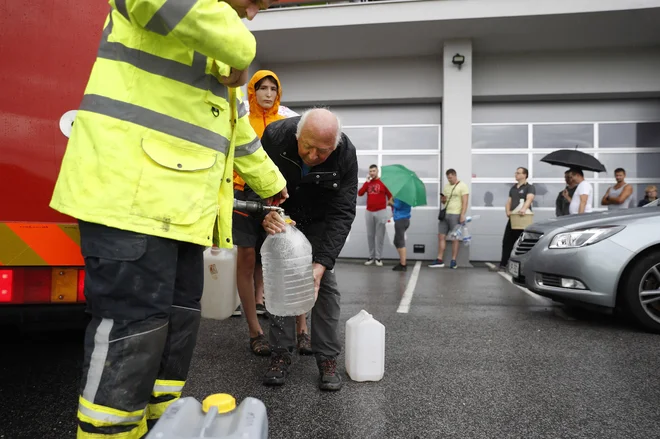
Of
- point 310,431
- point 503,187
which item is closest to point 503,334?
point 310,431

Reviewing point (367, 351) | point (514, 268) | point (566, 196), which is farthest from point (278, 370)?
point (566, 196)

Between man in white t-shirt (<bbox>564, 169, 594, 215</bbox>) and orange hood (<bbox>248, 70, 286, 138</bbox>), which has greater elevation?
orange hood (<bbox>248, 70, 286, 138</bbox>)

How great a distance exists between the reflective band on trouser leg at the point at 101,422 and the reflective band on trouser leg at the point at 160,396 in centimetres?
29

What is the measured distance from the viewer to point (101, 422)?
144cm

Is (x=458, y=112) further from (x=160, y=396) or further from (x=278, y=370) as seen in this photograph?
(x=160, y=396)

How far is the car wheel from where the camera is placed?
163 inches

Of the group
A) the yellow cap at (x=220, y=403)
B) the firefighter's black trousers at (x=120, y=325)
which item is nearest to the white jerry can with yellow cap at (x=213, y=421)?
the yellow cap at (x=220, y=403)

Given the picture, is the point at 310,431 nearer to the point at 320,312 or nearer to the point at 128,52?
the point at 320,312

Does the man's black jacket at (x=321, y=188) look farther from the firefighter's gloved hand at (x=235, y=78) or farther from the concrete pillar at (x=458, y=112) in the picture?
the concrete pillar at (x=458, y=112)

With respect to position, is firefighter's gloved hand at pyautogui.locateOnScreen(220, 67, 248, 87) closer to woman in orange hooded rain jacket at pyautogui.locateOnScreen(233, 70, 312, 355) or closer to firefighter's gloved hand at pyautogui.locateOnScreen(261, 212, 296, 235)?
firefighter's gloved hand at pyautogui.locateOnScreen(261, 212, 296, 235)

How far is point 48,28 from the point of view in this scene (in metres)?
2.38

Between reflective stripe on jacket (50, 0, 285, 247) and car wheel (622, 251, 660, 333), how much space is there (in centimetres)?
403

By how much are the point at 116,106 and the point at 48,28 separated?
1322 mm

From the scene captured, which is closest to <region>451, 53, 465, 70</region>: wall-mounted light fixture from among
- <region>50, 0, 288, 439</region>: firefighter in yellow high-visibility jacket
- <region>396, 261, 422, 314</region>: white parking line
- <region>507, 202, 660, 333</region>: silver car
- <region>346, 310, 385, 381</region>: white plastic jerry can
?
<region>396, 261, 422, 314</region>: white parking line
